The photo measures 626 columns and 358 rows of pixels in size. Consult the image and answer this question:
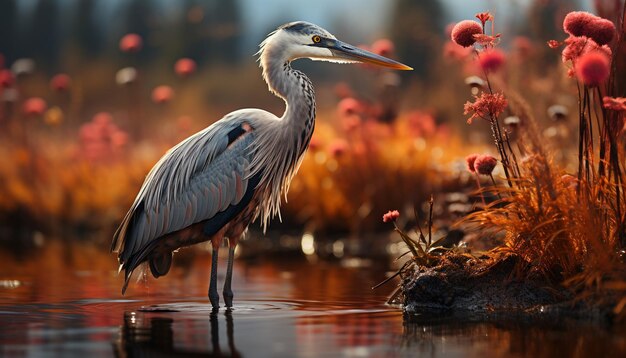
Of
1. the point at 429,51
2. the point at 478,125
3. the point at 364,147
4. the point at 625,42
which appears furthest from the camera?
the point at 429,51

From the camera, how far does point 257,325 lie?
7074 mm

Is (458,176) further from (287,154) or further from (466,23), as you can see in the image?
(466,23)

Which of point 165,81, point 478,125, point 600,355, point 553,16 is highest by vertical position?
point 165,81

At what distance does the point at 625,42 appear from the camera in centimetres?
873

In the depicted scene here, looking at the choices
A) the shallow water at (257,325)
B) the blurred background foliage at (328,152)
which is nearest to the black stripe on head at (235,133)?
the shallow water at (257,325)

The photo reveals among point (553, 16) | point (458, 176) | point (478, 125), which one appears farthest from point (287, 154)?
point (553, 16)

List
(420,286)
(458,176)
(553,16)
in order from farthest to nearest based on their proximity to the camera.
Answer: (553,16) < (458,176) < (420,286)

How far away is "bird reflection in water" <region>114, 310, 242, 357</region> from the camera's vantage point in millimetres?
6016

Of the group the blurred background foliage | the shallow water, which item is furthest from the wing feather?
the blurred background foliage

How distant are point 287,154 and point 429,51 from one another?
25.9 m

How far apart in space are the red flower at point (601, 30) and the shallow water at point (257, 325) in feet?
5.55

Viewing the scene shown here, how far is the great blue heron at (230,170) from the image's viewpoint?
8.49m

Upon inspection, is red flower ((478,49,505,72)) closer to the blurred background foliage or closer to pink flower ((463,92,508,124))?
pink flower ((463,92,508,124))

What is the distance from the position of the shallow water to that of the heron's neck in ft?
4.36
